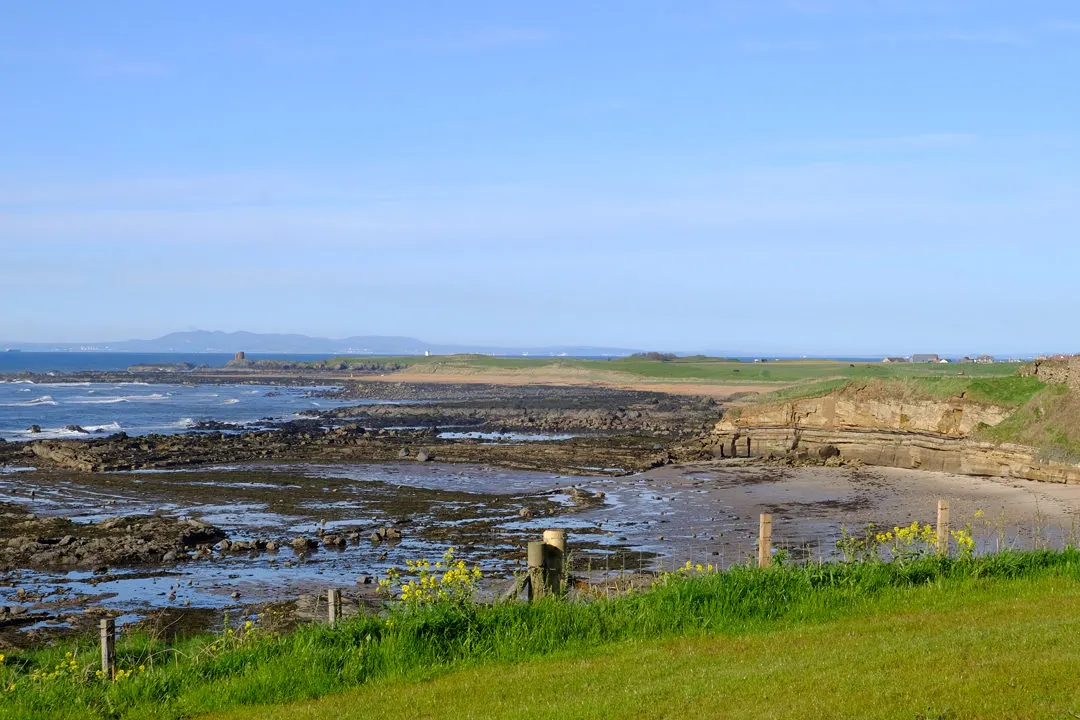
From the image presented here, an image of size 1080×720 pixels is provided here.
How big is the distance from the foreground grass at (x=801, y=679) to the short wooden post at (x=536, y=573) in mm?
2009

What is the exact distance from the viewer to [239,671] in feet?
36.4

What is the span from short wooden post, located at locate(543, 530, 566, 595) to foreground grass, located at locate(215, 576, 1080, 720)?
2104 millimetres

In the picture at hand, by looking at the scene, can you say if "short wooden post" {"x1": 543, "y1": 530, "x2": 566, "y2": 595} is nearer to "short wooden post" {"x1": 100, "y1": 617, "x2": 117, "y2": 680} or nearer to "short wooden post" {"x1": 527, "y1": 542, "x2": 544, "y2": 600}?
"short wooden post" {"x1": 527, "y1": 542, "x2": 544, "y2": 600}

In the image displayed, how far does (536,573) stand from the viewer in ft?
44.4

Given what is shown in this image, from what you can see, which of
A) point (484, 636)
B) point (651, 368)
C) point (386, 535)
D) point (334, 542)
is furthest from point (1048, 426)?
point (651, 368)

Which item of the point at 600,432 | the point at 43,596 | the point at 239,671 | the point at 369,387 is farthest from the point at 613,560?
the point at 369,387

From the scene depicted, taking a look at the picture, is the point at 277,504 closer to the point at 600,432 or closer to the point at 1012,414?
the point at 1012,414

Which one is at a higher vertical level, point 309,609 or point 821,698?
point 821,698

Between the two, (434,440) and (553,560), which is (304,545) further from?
(434,440)

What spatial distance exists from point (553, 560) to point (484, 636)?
6.83 feet

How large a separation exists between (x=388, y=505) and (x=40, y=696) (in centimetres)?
2437

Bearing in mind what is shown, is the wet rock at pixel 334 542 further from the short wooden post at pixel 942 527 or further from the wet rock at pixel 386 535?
the short wooden post at pixel 942 527

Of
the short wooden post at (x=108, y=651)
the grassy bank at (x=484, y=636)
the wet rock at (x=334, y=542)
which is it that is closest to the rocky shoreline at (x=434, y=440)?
the wet rock at (x=334, y=542)

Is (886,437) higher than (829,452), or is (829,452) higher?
(886,437)
